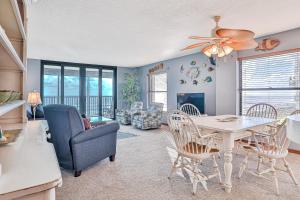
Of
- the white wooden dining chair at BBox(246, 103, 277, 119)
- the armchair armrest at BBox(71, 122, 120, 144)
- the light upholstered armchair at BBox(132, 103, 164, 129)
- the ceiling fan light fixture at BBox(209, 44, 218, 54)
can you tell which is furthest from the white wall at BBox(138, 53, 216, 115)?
the armchair armrest at BBox(71, 122, 120, 144)

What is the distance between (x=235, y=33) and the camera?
2.22 m

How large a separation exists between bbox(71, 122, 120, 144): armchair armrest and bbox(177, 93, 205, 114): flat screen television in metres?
2.89

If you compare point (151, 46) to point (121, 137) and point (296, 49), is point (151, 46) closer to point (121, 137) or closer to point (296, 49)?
point (121, 137)

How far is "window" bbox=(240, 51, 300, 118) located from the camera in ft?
11.8

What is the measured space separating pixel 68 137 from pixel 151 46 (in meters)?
3.09

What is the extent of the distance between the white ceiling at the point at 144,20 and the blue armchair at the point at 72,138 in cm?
143

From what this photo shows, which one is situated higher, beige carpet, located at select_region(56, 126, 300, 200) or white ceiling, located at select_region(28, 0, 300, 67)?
white ceiling, located at select_region(28, 0, 300, 67)

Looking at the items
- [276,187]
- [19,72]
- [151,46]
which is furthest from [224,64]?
A: [19,72]

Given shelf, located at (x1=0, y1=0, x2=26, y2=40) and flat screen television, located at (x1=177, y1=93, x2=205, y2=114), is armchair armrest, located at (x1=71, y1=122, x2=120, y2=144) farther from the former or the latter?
flat screen television, located at (x1=177, y1=93, x2=205, y2=114)

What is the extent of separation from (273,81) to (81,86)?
631 centimetres

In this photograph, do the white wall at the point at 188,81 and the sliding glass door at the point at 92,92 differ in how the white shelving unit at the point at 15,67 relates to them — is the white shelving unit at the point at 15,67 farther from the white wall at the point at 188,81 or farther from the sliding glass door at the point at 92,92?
the sliding glass door at the point at 92,92

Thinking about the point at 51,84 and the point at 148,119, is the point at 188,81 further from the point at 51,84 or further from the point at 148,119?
the point at 51,84

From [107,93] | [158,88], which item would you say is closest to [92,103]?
[107,93]

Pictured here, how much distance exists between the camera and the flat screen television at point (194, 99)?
5.23 meters
